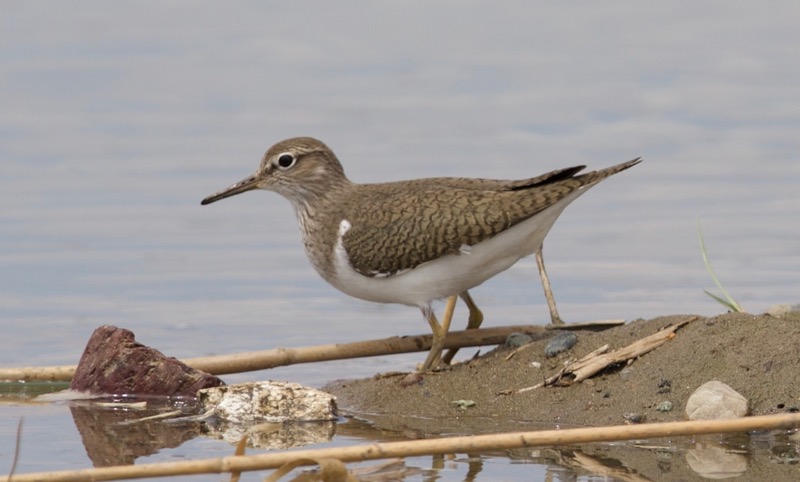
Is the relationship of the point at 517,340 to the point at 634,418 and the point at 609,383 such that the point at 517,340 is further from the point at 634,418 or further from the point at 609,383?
the point at 634,418

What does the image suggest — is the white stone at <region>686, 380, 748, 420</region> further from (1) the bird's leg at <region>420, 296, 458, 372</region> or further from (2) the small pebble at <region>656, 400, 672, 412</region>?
(1) the bird's leg at <region>420, 296, 458, 372</region>

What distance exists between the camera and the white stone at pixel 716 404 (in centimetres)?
722

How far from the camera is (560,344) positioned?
854 cm

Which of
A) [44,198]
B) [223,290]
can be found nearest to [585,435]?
[223,290]

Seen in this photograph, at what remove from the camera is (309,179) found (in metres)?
9.80

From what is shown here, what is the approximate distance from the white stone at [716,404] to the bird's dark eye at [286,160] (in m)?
3.64

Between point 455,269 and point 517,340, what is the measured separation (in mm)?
589

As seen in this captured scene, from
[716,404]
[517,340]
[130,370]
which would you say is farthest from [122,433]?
[716,404]

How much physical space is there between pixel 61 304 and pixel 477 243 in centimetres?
421

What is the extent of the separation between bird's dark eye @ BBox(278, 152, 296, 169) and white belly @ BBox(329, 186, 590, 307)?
39.5 inches

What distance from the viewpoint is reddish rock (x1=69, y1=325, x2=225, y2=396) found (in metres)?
8.55

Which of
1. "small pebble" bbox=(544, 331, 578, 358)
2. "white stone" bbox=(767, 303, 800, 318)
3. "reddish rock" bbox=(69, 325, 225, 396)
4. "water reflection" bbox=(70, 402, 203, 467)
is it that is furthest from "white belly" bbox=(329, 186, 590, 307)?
"water reflection" bbox=(70, 402, 203, 467)

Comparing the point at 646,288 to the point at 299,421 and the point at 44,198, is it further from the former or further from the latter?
the point at 44,198

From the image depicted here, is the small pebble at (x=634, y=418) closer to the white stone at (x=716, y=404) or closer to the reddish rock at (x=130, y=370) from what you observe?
the white stone at (x=716, y=404)
